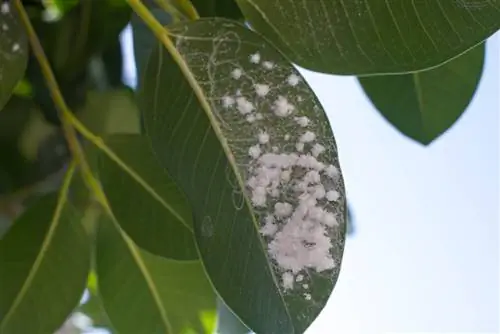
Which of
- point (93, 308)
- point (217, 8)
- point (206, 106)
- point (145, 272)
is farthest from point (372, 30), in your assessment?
point (93, 308)

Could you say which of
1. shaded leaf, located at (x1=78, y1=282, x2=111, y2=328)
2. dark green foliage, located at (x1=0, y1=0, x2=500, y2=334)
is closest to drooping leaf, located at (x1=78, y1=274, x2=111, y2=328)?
shaded leaf, located at (x1=78, y1=282, x2=111, y2=328)

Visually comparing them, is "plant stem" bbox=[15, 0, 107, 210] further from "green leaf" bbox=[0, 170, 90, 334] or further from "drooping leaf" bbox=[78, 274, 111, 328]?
"drooping leaf" bbox=[78, 274, 111, 328]

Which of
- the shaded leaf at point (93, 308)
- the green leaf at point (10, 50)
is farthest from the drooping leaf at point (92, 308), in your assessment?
the green leaf at point (10, 50)

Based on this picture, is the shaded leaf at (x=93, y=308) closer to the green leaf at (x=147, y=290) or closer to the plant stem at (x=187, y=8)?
the green leaf at (x=147, y=290)

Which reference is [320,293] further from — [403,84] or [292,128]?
[403,84]

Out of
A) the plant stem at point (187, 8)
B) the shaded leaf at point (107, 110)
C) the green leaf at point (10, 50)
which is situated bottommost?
the shaded leaf at point (107, 110)

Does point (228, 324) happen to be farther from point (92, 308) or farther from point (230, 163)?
point (230, 163)

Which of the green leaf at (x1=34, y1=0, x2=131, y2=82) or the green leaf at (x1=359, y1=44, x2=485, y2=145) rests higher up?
the green leaf at (x1=34, y1=0, x2=131, y2=82)
